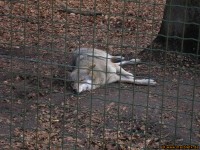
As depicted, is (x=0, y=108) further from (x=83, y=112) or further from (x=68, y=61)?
(x=68, y=61)

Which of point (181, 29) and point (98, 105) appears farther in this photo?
point (181, 29)

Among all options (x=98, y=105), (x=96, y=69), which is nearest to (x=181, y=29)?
(x=96, y=69)

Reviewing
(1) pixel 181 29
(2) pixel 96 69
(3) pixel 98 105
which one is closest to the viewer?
(3) pixel 98 105

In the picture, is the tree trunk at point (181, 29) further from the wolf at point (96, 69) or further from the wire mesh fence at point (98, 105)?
the wolf at point (96, 69)

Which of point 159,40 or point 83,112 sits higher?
point 159,40

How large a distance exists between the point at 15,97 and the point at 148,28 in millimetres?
3443

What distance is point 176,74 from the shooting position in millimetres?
6188

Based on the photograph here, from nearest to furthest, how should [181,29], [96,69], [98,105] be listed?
[98,105], [181,29], [96,69]

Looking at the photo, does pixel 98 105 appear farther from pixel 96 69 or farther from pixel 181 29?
pixel 181 29

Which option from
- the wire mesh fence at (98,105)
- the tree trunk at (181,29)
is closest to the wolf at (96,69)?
the wire mesh fence at (98,105)

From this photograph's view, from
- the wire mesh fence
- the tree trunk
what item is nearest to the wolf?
the wire mesh fence

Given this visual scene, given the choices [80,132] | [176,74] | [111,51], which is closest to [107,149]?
[80,132]

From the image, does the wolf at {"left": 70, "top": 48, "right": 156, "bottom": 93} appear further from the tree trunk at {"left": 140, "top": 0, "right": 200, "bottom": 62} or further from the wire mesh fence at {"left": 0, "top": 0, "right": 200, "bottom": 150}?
the tree trunk at {"left": 140, "top": 0, "right": 200, "bottom": 62}

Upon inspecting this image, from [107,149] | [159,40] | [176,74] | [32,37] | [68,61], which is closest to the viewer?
[107,149]
